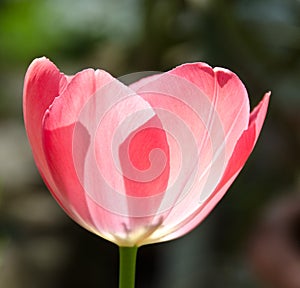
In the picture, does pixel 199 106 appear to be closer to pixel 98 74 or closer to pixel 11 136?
pixel 98 74

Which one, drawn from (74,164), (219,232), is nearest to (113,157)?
(74,164)

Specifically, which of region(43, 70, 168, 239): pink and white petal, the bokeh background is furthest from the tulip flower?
the bokeh background

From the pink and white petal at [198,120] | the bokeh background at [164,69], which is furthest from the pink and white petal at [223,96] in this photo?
the bokeh background at [164,69]

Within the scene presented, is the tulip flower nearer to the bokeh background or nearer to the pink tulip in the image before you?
the pink tulip

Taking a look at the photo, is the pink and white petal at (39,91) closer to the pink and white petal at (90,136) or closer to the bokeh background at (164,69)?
the pink and white petal at (90,136)

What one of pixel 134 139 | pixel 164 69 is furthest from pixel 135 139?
pixel 164 69

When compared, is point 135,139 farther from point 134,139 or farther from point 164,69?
point 164,69

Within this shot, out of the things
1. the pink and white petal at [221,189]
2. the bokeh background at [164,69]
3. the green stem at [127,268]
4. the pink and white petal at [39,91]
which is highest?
the pink and white petal at [39,91]
